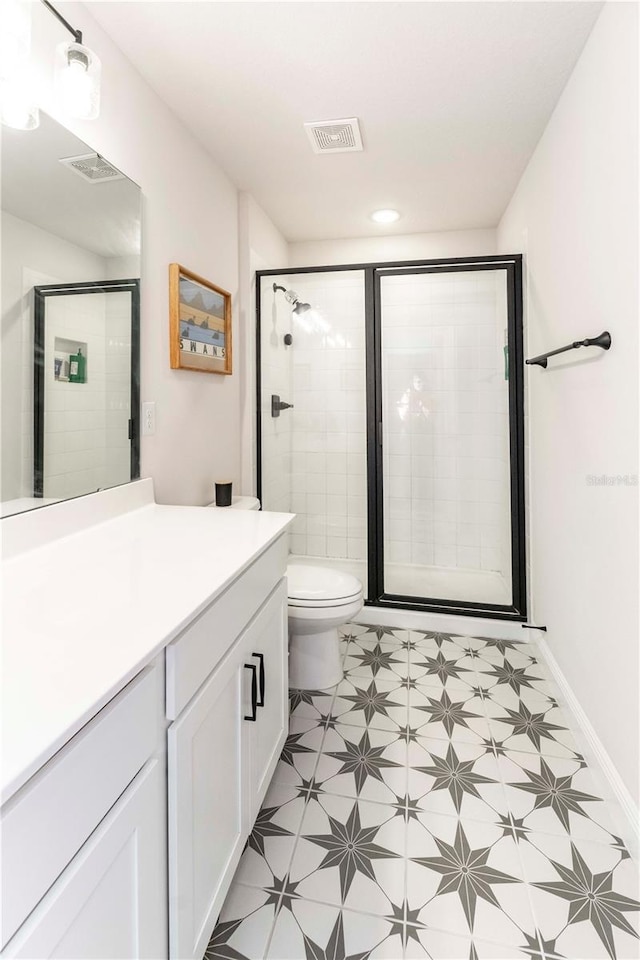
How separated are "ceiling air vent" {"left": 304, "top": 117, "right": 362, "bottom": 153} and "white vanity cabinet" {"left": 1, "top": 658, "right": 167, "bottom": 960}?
219cm

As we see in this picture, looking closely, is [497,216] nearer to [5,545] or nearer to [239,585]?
[239,585]

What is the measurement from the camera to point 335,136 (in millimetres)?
2203

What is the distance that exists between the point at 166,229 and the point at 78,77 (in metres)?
0.75

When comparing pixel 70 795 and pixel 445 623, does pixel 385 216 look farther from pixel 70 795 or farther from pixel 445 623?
pixel 70 795

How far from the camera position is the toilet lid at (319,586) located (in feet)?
6.61

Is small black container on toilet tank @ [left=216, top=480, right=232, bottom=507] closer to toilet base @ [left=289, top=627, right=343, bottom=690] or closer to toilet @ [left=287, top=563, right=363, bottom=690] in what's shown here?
toilet @ [left=287, top=563, right=363, bottom=690]

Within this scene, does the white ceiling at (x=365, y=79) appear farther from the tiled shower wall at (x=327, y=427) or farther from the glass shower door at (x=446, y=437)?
the tiled shower wall at (x=327, y=427)

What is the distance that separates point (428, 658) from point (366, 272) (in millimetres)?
2042

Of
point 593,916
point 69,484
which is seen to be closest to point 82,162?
point 69,484

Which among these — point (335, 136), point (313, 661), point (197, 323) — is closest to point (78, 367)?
point (197, 323)

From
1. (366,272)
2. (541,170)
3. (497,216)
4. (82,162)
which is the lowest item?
(82,162)

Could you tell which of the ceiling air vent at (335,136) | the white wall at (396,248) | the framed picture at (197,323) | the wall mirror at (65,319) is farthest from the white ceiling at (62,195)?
the white wall at (396,248)

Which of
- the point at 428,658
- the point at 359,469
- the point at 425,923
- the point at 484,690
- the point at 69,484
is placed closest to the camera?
the point at 425,923

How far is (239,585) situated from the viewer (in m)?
1.17
